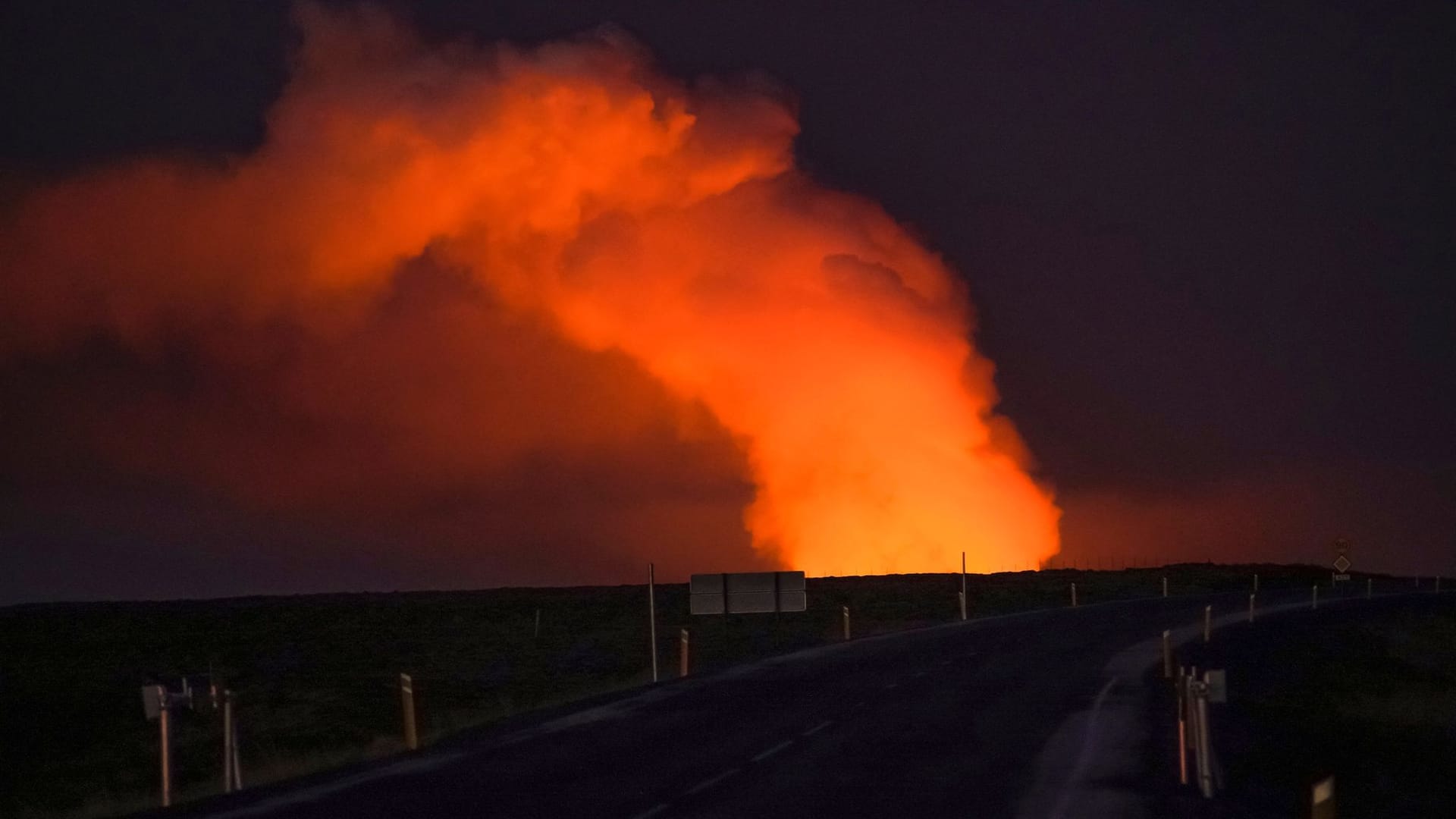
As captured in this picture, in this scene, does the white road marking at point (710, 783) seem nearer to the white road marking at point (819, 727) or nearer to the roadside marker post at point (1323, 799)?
the white road marking at point (819, 727)

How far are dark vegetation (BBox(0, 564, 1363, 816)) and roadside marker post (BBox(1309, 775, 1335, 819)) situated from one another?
52.5ft

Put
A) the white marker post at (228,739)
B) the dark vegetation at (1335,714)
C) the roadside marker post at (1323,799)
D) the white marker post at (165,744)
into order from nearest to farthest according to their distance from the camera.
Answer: the roadside marker post at (1323,799) < the dark vegetation at (1335,714) < the white marker post at (165,744) < the white marker post at (228,739)

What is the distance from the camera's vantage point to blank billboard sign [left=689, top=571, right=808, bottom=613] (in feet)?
172

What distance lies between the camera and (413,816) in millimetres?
16312

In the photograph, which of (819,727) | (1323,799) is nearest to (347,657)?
(819,727)

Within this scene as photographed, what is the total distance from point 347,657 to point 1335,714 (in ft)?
151

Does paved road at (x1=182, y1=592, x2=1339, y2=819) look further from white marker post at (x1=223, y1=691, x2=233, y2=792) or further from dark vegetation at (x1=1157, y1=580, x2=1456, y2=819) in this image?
white marker post at (x1=223, y1=691, x2=233, y2=792)

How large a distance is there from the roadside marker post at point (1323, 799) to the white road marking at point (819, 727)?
1270cm

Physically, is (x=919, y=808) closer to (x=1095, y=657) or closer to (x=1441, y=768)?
(x=1441, y=768)

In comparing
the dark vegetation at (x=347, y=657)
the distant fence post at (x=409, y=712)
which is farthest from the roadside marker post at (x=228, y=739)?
the distant fence post at (x=409, y=712)

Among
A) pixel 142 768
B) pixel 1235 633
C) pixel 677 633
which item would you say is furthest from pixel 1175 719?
pixel 677 633

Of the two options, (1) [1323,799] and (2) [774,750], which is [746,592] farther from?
(1) [1323,799]

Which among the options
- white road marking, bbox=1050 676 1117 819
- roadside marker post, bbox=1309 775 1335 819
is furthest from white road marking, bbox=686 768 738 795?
roadside marker post, bbox=1309 775 1335 819

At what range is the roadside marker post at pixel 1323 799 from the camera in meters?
11.1
